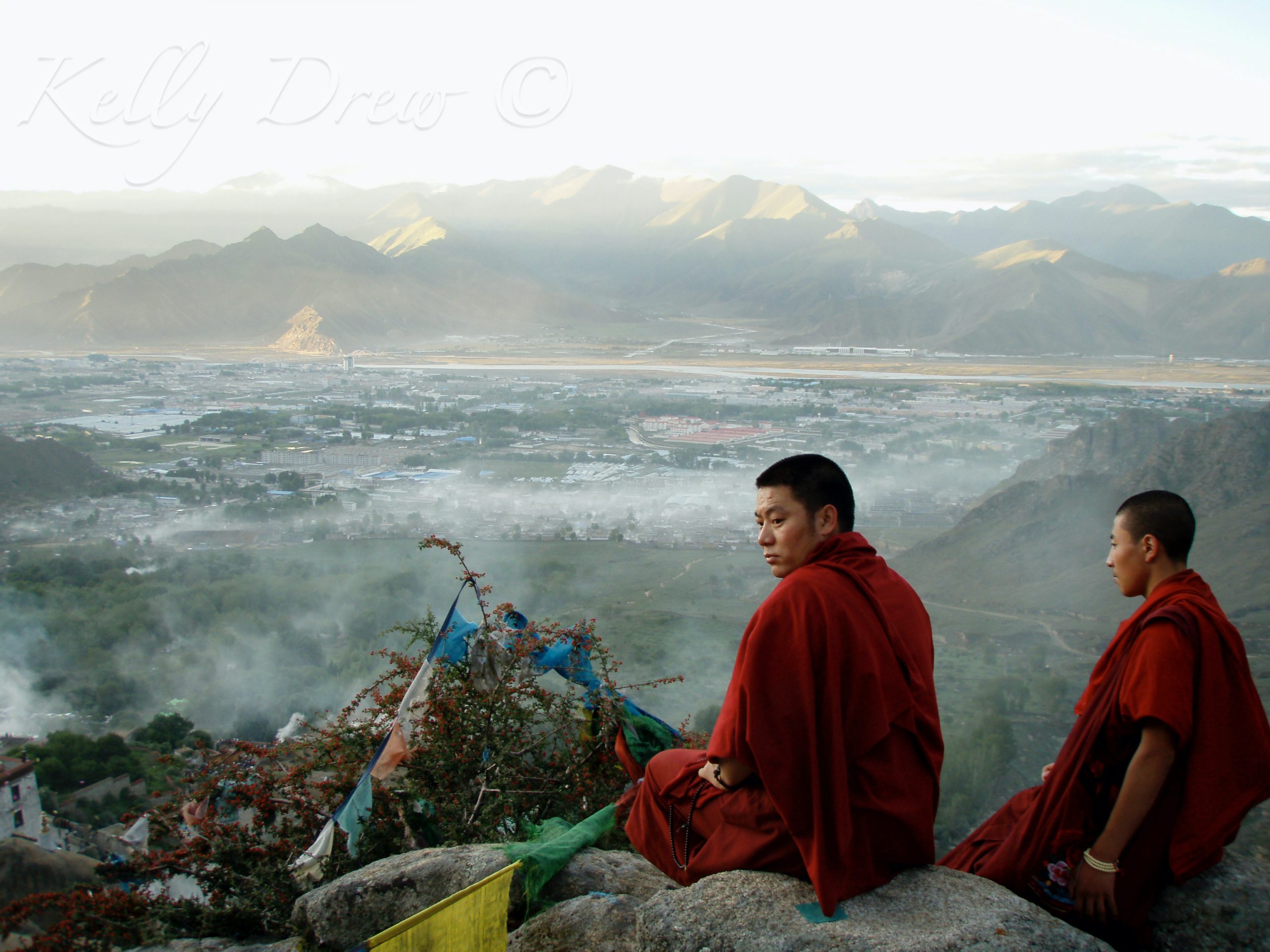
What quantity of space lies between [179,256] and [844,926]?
9409 centimetres

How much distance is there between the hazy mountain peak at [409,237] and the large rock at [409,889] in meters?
100

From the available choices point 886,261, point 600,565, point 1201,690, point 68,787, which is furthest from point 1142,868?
point 886,261

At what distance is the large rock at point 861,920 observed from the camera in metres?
2.19

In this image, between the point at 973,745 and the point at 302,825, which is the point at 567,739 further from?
the point at 973,745

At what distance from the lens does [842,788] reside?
2.19 meters

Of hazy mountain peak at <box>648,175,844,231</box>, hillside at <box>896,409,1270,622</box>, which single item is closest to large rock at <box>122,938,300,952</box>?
hillside at <box>896,409,1270,622</box>

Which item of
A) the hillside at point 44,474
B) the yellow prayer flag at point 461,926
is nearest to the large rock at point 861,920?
the yellow prayer flag at point 461,926

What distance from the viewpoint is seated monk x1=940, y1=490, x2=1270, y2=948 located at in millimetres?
2244

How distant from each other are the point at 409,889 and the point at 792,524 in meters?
1.84

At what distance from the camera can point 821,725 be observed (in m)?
2.19

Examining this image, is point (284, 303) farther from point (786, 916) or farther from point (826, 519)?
point (786, 916)

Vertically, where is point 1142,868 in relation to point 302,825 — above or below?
above


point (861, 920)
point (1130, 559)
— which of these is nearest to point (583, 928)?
point (861, 920)

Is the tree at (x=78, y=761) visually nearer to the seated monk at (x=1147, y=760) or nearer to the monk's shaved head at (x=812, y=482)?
the monk's shaved head at (x=812, y=482)
